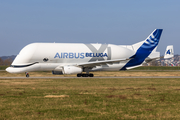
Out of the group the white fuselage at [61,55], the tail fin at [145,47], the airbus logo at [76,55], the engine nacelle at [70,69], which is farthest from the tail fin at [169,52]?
the engine nacelle at [70,69]

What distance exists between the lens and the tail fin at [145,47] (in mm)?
48781

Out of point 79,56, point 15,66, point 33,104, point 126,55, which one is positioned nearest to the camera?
point 33,104

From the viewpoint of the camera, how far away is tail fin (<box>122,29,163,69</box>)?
1921 inches

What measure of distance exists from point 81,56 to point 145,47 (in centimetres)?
1350

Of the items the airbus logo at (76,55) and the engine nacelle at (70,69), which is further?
the airbus logo at (76,55)

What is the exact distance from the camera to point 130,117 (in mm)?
11383

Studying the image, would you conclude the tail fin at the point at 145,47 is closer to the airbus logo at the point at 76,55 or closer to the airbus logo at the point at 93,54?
the airbus logo at the point at 93,54

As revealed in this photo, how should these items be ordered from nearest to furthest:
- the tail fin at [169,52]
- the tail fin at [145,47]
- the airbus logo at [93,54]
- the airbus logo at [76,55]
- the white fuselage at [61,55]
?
the white fuselage at [61,55], the airbus logo at [76,55], the airbus logo at [93,54], the tail fin at [145,47], the tail fin at [169,52]

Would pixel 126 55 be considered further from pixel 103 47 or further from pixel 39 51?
pixel 39 51

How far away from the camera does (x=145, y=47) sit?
5000 cm

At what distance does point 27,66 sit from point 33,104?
88.7 feet

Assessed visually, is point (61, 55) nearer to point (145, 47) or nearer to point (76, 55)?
point (76, 55)

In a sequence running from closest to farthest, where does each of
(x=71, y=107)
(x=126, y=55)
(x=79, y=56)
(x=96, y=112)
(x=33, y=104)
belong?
(x=96, y=112), (x=71, y=107), (x=33, y=104), (x=79, y=56), (x=126, y=55)

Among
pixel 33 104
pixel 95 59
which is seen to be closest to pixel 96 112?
pixel 33 104
